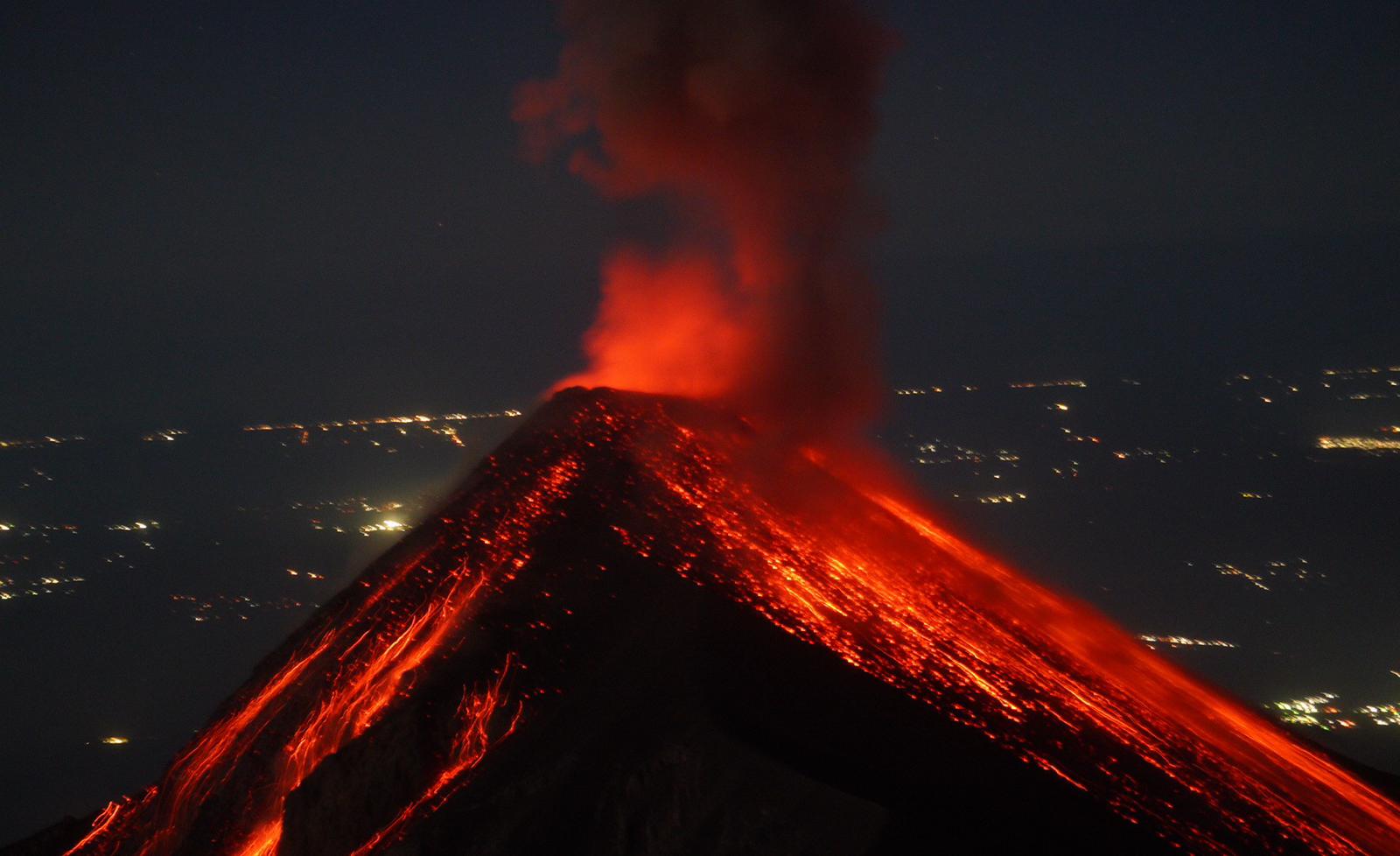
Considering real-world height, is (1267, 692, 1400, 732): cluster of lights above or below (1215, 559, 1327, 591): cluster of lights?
below

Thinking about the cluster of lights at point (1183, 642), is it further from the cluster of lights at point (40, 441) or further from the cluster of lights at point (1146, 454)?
the cluster of lights at point (40, 441)

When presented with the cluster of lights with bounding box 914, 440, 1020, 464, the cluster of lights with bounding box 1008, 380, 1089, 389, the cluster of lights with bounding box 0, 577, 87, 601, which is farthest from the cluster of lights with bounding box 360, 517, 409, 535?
the cluster of lights with bounding box 1008, 380, 1089, 389

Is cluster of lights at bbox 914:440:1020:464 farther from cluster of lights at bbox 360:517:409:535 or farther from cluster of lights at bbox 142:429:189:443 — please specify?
cluster of lights at bbox 142:429:189:443

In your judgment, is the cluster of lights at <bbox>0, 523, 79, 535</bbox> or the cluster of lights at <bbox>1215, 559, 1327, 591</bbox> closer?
the cluster of lights at <bbox>1215, 559, 1327, 591</bbox>

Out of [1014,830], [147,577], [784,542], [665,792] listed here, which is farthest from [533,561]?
[147,577]

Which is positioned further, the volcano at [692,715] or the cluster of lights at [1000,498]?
the cluster of lights at [1000,498]

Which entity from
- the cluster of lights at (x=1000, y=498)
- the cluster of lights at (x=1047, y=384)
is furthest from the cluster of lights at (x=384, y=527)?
the cluster of lights at (x=1047, y=384)

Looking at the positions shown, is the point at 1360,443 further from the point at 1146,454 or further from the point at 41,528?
the point at 41,528

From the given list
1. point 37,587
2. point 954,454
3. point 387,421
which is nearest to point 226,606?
point 37,587

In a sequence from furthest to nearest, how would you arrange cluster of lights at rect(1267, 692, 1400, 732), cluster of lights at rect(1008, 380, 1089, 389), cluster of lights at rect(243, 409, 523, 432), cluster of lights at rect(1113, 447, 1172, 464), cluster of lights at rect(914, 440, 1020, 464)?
cluster of lights at rect(1008, 380, 1089, 389), cluster of lights at rect(243, 409, 523, 432), cluster of lights at rect(1113, 447, 1172, 464), cluster of lights at rect(914, 440, 1020, 464), cluster of lights at rect(1267, 692, 1400, 732)

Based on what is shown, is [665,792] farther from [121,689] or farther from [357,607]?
[121,689]
